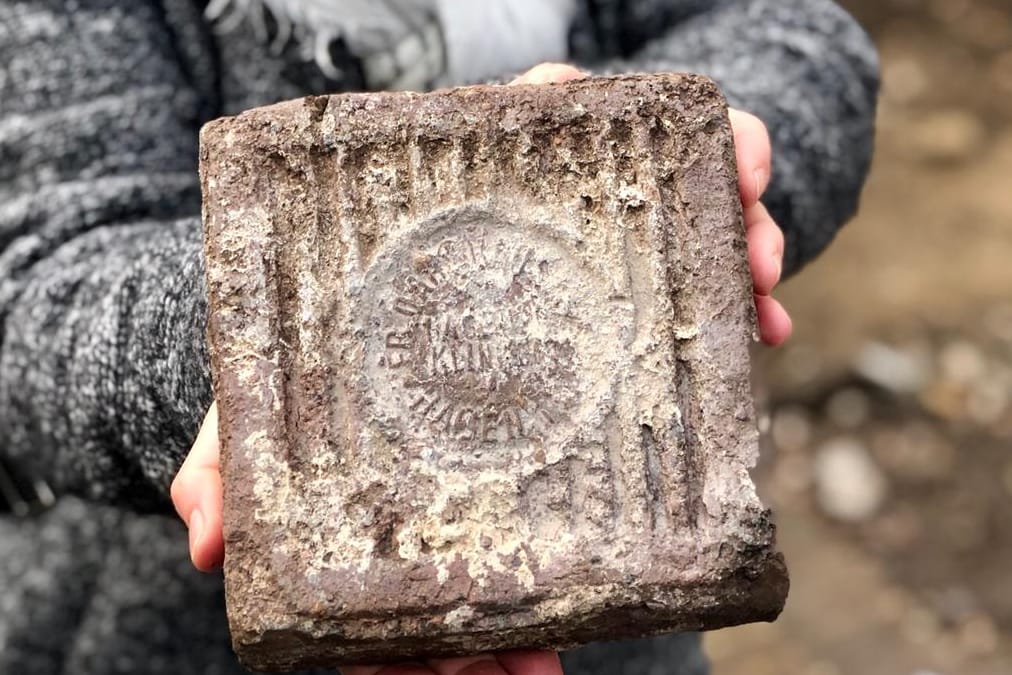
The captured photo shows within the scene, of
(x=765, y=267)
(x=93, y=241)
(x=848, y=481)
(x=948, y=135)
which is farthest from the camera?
(x=948, y=135)

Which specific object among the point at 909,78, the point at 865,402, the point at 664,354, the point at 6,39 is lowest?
the point at 865,402

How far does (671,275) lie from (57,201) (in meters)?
0.67

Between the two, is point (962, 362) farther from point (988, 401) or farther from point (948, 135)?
point (948, 135)

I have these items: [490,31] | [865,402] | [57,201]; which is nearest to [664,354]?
[490,31]

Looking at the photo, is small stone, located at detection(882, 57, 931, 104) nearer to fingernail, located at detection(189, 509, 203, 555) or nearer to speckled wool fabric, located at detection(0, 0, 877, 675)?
speckled wool fabric, located at detection(0, 0, 877, 675)

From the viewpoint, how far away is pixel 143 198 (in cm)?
124

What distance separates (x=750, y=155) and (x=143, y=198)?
665 mm

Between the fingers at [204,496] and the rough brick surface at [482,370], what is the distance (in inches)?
1.4

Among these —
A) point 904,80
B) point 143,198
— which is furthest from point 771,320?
point 904,80

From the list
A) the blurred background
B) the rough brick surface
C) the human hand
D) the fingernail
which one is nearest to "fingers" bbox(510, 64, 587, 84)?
the human hand

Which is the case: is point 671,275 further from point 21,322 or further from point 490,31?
point 21,322

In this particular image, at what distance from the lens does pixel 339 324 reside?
983mm

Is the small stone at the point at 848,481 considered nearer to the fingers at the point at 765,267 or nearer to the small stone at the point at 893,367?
the small stone at the point at 893,367

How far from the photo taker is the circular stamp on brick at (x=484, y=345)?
982 millimetres
